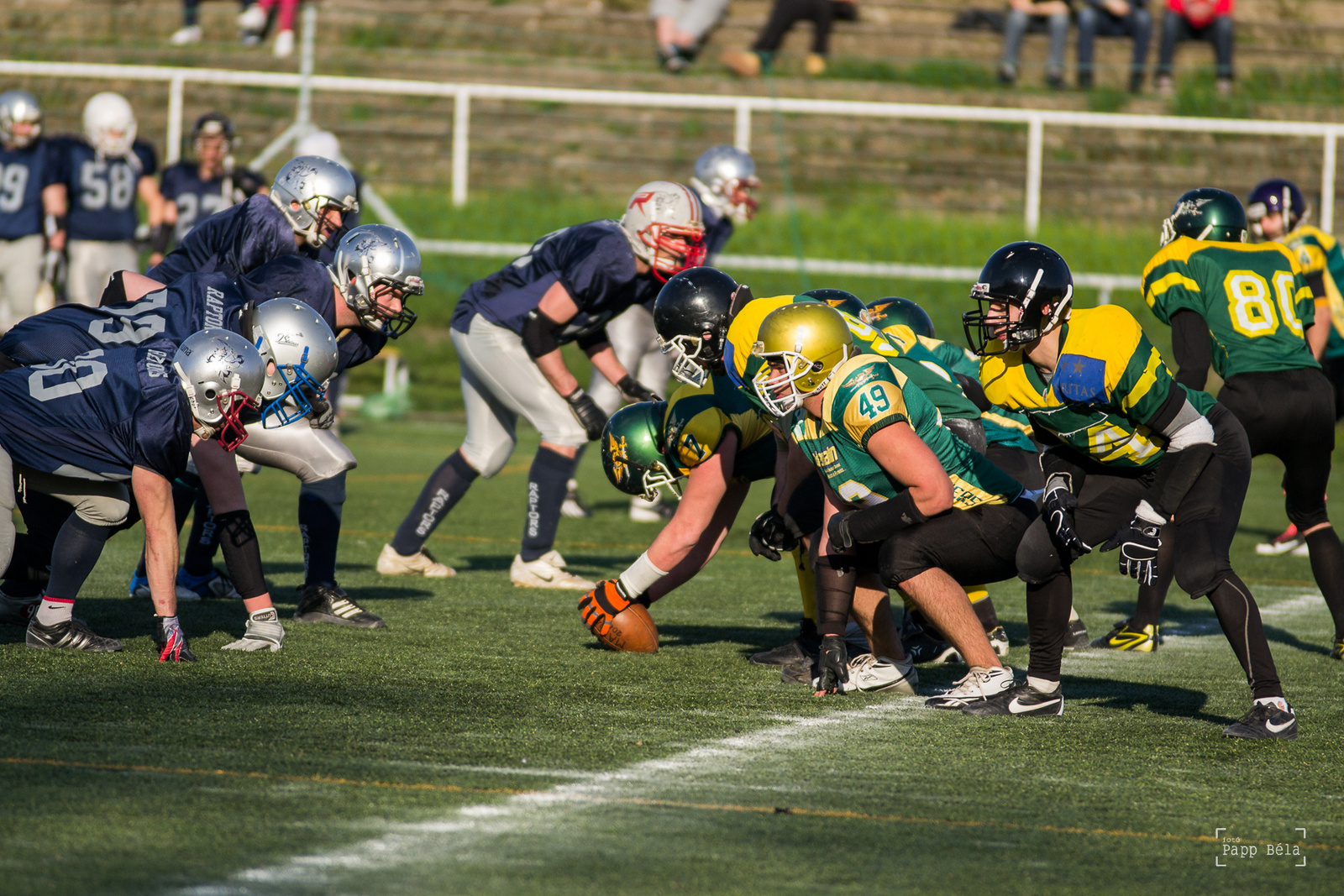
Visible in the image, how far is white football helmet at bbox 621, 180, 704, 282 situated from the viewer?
24.1 ft

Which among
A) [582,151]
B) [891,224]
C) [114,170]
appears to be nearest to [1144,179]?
[891,224]

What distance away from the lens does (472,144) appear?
17984 millimetres

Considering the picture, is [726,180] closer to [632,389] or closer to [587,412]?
[632,389]

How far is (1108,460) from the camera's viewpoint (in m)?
5.09

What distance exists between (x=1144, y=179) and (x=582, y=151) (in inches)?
253

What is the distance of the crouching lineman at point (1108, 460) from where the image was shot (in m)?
4.77

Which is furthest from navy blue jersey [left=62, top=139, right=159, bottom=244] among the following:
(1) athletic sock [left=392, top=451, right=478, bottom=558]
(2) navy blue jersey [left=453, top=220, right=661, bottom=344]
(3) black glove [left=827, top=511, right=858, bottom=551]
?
(3) black glove [left=827, top=511, right=858, bottom=551]

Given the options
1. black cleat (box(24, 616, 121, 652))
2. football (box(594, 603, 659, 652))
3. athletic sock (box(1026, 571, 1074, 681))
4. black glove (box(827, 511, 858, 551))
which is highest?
black glove (box(827, 511, 858, 551))

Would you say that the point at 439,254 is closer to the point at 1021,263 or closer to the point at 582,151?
the point at 582,151

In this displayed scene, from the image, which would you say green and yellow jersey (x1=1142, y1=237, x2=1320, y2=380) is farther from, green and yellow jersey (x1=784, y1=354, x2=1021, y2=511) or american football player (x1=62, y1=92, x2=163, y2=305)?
american football player (x1=62, y1=92, x2=163, y2=305)

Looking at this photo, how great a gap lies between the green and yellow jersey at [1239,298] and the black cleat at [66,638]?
4226 mm

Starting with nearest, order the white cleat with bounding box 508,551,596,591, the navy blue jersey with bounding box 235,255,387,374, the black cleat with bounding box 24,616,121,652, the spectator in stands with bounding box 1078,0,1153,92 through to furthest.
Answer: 1. the black cleat with bounding box 24,616,121,652
2. the navy blue jersey with bounding box 235,255,387,374
3. the white cleat with bounding box 508,551,596,591
4. the spectator in stands with bounding box 1078,0,1153,92

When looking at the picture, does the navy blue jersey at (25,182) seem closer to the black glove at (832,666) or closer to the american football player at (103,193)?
the american football player at (103,193)

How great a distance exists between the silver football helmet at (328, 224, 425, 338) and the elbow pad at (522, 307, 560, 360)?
114 centimetres
